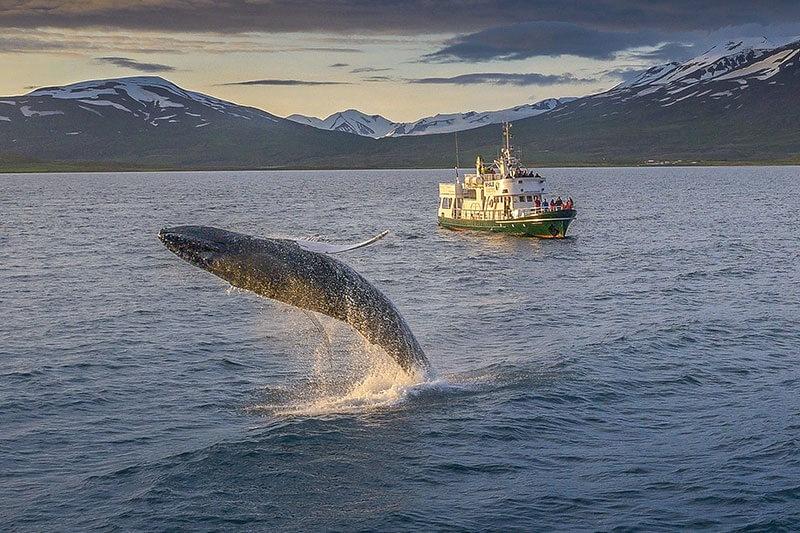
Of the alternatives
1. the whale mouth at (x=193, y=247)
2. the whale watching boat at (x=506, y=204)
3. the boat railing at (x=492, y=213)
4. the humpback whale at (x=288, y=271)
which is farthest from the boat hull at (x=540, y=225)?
the whale mouth at (x=193, y=247)

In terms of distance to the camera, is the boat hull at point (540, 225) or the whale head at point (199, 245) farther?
the boat hull at point (540, 225)

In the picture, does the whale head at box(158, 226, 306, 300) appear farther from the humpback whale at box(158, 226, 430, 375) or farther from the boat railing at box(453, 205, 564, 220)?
the boat railing at box(453, 205, 564, 220)

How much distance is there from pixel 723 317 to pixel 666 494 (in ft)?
63.9

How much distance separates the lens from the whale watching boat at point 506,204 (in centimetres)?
7731

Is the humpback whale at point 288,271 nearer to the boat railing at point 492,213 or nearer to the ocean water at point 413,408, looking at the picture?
the ocean water at point 413,408

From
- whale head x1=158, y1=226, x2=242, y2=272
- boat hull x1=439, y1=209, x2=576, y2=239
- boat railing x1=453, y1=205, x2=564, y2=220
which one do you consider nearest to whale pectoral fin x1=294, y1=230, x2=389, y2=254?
whale head x1=158, y1=226, x2=242, y2=272

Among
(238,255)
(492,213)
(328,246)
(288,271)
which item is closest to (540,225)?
(492,213)

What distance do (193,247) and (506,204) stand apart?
6569 centimetres

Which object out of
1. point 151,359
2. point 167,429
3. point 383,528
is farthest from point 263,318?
point 383,528

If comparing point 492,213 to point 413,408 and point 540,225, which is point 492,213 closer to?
point 540,225

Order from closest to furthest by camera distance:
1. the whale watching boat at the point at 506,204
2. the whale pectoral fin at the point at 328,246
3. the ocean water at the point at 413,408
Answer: the whale pectoral fin at the point at 328,246
the ocean water at the point at 413,408
the whale watching boat at the point at 506,204

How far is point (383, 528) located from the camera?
54.8 ft

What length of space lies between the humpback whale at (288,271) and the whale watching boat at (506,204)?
5766cm

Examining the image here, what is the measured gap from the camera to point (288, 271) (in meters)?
19.0
